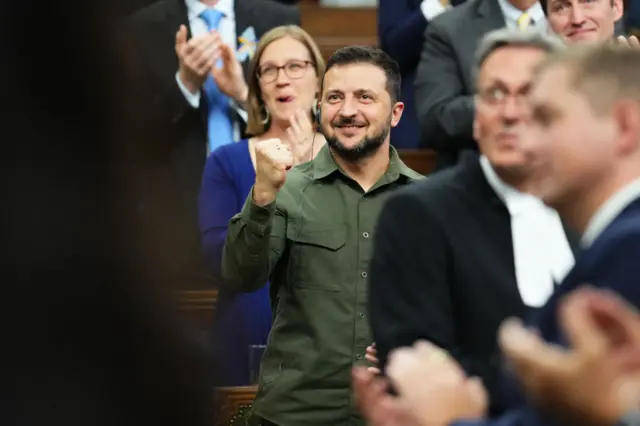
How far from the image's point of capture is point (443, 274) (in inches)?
68.3

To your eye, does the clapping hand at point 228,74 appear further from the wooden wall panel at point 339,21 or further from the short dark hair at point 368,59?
the wooden wall panel at point 339,21

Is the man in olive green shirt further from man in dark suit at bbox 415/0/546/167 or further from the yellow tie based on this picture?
the yellow tie

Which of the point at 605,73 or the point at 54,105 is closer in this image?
the point at 54,105

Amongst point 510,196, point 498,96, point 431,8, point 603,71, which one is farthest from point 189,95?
point 603,71

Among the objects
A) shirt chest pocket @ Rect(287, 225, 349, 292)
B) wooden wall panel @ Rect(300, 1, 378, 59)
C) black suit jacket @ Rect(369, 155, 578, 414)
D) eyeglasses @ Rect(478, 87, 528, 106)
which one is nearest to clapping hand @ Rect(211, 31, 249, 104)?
shirt chest pocket @ Rect(287, 225, 349, 292)

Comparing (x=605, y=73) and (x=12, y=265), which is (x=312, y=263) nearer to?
(x=605, y=73)

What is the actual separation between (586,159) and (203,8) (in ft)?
9.46

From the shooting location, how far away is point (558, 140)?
1273mm

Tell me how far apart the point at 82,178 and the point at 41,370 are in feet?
0.32

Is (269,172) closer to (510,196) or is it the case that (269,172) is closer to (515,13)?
(510,196)

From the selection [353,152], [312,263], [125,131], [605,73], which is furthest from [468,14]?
[125,131]

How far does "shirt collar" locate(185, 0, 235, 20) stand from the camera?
12.8ft

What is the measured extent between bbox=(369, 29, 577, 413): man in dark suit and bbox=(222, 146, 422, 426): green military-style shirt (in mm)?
696

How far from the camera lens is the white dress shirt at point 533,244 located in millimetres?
1741
